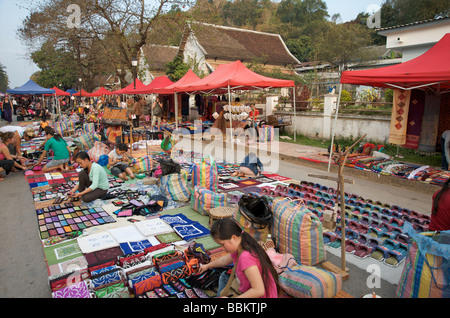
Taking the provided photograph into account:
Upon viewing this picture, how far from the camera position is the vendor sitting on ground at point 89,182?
5.38 m

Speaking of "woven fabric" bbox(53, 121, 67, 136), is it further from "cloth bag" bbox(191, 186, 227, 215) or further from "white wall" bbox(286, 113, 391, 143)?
"cloth bag" bbox(191, 186, 227, 215)

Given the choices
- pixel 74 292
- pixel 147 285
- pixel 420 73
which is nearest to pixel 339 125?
Result: pixel 420 73

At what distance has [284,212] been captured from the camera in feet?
11.7

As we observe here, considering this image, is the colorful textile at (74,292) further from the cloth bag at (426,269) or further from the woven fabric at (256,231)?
the cloth bag at (426,269)

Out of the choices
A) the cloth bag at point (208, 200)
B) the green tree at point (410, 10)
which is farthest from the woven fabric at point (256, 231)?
the green tree at point (410, 10)

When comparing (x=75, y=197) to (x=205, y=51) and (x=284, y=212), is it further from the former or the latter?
(x=205, y=51)

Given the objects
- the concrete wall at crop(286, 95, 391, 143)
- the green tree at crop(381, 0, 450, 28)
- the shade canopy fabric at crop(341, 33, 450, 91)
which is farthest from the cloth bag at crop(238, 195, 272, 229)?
the green tree at crop(381, 0, 450, 28)

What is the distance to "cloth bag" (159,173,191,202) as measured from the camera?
5.64 meters

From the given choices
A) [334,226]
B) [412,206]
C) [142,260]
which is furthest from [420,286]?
[412,206]

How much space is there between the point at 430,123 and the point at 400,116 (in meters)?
0.73

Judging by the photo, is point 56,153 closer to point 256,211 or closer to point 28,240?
point 28,240

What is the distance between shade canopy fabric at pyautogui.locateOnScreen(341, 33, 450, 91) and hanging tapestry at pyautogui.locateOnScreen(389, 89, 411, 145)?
2.76ft

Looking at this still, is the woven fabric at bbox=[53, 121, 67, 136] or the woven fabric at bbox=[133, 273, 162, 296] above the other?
the woven fabric at bbox=[53, 121, 67, 136]

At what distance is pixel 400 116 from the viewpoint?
8.24 metres
